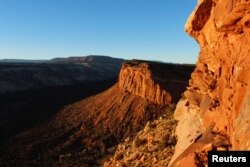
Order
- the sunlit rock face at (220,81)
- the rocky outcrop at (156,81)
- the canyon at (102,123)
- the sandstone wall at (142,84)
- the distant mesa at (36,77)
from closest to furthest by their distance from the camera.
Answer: the sunlit rock face at (220,81)
the canyon at (102,123)
the rocky outcrop at (156,81)
the sandstone wall at (142,84)
the distant mesa at (36,77)

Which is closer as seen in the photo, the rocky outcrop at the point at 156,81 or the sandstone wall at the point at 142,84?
the rocky outcrop at the point at 156,81

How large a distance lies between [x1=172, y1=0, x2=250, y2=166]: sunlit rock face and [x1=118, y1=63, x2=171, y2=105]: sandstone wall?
35973 millimetres

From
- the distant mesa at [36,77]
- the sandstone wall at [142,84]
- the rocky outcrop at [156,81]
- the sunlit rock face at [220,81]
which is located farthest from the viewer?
the distant mesa at [36,77]

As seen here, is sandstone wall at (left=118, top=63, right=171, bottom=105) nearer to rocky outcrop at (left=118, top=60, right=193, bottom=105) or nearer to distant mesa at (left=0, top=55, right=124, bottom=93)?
rocky outcrop at (left=118, top=60, right=193, bottom=105)

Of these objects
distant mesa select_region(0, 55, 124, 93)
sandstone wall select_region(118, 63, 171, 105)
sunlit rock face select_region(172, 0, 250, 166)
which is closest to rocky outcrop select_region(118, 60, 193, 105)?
sandstone wall select_region(118, 63, 171, 105)

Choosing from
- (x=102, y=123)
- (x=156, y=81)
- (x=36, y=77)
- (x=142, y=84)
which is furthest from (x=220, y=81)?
(x=36, y=77)

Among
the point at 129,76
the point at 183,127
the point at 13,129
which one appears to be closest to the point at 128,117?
the point at 129,76

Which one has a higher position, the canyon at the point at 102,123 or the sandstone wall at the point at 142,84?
the sandstone wall at the point at 142,84

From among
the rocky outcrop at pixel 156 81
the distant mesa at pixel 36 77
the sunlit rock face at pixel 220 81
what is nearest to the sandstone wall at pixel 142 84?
the rocky outcrop at pixel 156 81

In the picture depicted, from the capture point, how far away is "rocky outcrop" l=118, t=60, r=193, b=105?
5691 centimetres

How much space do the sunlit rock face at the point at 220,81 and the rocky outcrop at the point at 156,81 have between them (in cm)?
3565

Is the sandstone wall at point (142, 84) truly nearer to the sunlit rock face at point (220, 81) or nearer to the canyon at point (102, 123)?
the canyon at point (102, 123)

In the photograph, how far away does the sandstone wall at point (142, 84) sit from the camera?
188 feet

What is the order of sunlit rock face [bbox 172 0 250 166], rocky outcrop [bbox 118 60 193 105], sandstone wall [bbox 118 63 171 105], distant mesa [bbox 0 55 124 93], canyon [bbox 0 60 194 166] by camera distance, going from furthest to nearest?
distant mesa [bbox 0 55 124 93] < sandstone wall [bbox 118 63 171 105] < rocky outcrop [bbox 118 60 193 105] < canyon [bbox 0 60 194 166] < sunlit rock face [bbox 172 0 250 166]
